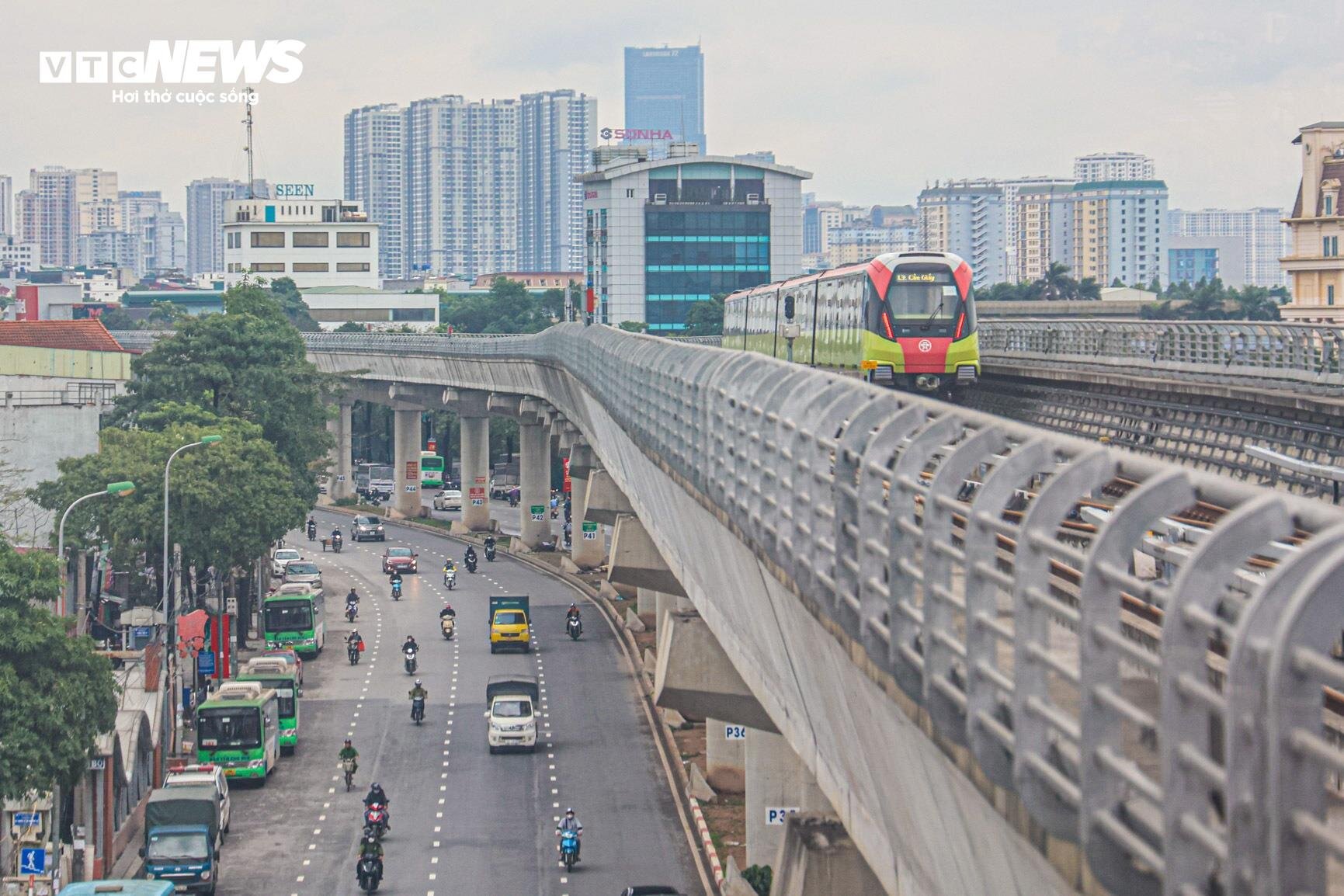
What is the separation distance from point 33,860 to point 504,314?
453ft

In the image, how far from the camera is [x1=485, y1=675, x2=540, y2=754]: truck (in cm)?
4525

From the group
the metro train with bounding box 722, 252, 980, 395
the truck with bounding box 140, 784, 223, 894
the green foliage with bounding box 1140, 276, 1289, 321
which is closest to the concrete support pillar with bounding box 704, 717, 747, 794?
the metro train with bounding box 722, 252, 980, 395

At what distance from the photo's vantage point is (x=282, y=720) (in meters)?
45.8

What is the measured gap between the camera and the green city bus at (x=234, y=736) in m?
41.7

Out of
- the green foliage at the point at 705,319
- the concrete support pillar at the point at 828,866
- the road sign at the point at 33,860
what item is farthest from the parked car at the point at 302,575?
the green foliage at the point at 705,319

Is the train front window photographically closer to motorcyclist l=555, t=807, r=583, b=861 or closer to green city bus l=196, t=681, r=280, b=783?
motorcyclist l=555, t=807, r=583, b=861

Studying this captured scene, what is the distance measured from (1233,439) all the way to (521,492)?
60.5 metres

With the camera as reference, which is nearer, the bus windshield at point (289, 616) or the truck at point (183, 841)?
the truck at point (183, 841)

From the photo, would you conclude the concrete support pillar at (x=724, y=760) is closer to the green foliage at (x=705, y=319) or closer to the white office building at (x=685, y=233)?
the green foliage at (x=705, y=319)

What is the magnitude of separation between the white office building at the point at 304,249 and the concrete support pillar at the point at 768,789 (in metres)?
147

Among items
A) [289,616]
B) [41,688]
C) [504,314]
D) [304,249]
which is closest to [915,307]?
[41,688]

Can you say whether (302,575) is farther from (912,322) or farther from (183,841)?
(912,322)

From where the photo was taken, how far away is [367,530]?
3652 inches

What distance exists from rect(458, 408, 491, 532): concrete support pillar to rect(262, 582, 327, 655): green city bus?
111 feet
